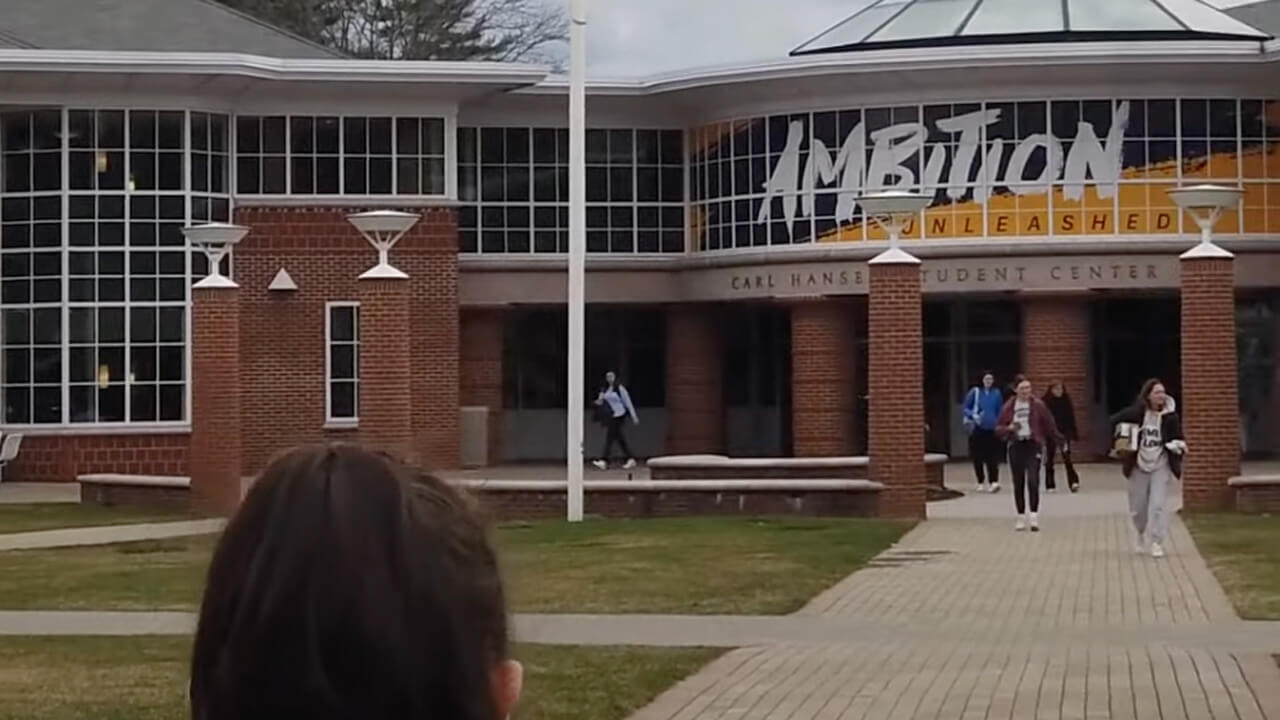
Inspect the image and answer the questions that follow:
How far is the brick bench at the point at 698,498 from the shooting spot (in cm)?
2652

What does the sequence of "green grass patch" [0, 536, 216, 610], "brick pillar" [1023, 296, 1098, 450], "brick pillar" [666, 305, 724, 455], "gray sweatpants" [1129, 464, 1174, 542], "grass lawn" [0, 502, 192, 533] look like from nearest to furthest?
"green grass patch" [0, 536, 216, 610], "gray sweatpants" [1129, 464, 1174, 542], "grass lawn" [0, 502, 192, 533], "brick pillar" [1023, 296, 1098, 450], "brick pillar" [666, 305, 724, 455]

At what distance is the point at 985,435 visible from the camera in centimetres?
3288

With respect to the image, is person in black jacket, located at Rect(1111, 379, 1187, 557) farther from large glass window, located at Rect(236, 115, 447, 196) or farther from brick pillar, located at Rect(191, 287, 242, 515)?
large glass window, located at Rect(236, 115, 447, 196)

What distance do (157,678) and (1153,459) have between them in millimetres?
11022

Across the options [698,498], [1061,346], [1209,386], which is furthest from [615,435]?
[1209,386]

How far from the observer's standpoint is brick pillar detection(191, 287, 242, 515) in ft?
95.0

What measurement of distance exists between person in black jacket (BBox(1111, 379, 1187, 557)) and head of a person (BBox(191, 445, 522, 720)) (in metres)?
19.1

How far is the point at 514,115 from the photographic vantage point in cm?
4331

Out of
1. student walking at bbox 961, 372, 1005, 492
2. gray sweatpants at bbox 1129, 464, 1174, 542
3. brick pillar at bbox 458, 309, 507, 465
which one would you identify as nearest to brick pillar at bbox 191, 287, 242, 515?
student walking at bbox 961, 372, 1005, 492

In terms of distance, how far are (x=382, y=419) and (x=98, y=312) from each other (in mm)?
12170

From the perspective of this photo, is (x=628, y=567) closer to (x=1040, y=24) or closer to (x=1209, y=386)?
(x=1209, y=386)

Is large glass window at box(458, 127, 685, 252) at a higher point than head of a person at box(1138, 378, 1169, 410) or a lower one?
higher

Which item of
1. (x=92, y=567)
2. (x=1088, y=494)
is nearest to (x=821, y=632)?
(x=92, y=567)

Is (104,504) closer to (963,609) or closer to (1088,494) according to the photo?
(1088,494)
